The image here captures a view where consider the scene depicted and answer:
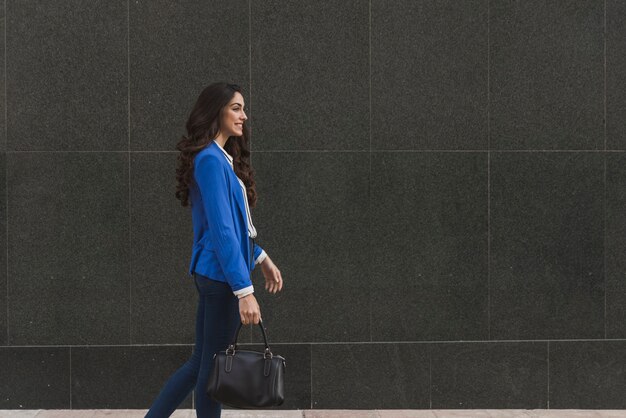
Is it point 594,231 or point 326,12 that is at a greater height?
point 326,12

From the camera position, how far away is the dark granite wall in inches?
225

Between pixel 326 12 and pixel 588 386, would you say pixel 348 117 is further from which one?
pixel 588 386

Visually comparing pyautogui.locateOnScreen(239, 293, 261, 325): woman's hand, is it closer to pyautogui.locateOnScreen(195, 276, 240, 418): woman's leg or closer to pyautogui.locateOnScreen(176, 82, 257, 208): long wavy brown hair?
pyautogui.locateOnScreen(195, 276, 240, 418): woman's leg

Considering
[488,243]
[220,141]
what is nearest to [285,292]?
[488,243]

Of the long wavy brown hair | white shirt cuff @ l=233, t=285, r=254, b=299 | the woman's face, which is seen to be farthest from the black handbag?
the woman's face

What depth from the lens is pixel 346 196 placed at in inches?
228

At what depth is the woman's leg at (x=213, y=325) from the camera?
400 centimetres

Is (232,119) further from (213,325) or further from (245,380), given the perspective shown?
(245,380)

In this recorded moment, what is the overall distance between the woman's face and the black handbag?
97 cm

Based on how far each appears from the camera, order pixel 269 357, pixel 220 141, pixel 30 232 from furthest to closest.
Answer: pixel 30 232, pixel 220 141, pixel 269 357

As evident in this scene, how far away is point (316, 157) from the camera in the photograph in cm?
580

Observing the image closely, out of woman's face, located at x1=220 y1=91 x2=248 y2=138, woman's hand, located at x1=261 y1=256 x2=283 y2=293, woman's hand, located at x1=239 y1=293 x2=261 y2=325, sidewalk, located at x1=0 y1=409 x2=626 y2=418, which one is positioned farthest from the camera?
sidewalk, located at x1=0 y1=409 x2=626 y2=418

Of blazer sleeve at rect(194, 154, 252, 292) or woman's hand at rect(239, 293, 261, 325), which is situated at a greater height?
blazer sleeve at rect(194, 154, 252, 292)

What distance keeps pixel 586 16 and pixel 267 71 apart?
89.2 inches
